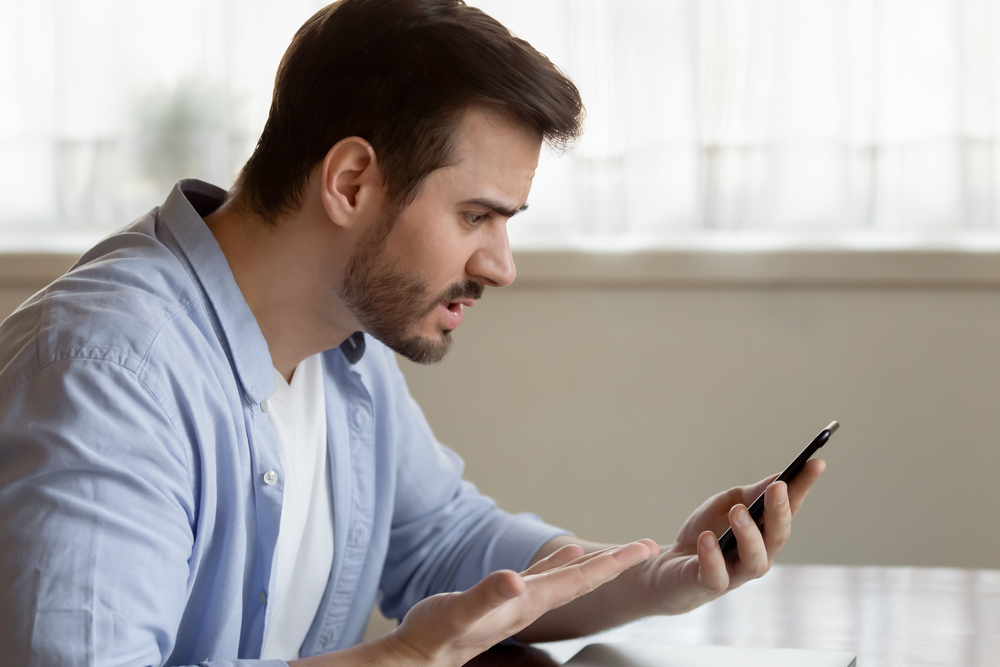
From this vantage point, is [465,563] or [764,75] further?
[764,75]

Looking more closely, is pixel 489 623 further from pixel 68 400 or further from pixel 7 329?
pixel 7 329

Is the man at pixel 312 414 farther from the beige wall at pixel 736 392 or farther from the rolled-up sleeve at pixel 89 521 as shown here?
the beige wall at pixel 736 392

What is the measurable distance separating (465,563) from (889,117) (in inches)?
48.6

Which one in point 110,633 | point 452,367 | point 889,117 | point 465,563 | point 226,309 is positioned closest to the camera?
point 110,633

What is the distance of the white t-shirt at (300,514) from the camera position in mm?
1072

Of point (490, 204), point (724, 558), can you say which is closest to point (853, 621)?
point (724, 558)

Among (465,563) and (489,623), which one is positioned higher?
(489,623)

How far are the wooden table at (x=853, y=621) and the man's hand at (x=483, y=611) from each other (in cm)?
14

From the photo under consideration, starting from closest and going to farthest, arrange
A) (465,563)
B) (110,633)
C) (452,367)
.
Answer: (110,633), (465,563), (452,367)

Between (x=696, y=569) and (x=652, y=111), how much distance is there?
1181mm

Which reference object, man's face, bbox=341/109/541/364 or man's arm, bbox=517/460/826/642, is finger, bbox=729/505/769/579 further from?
man's face, bbox=341/109/541/364

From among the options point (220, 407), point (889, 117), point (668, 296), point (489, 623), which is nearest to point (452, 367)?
point (668, 296)

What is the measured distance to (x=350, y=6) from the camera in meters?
1.05

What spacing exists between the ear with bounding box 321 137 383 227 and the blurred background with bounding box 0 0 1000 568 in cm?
88
